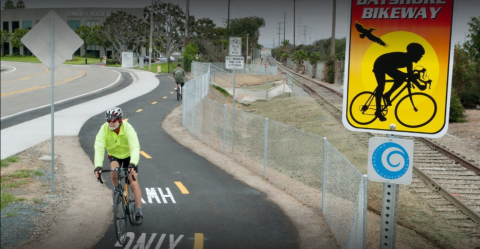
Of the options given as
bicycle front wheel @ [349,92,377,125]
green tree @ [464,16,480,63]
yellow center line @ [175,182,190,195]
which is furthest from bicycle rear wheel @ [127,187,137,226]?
green tree @ [464,16,480,63]

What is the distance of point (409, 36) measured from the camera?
3111mm

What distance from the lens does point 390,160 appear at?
3.51 metres

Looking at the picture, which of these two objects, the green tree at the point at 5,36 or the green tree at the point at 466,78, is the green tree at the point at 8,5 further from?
the green tree at the point at 466,78

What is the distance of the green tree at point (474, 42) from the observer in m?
27.5

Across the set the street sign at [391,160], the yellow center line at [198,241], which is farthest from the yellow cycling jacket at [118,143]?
the street sign at [391,160]

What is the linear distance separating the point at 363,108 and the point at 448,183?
1107 cm

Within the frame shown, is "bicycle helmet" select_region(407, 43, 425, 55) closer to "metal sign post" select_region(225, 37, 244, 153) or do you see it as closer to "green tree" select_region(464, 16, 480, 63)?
"metal sign post" select_region(225, 37, 244, 153)

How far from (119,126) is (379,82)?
4863 mm

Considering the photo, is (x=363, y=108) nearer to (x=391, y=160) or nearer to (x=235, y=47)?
(x=391, y=160)

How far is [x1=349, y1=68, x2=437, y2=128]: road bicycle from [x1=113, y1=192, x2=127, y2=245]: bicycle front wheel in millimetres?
4861

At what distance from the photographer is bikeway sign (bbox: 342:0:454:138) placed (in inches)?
121

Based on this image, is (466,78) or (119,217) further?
(466,78)

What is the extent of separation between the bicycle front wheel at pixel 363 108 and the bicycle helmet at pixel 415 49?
1.27 ft

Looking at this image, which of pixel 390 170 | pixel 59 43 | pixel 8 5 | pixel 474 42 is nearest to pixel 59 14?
pixel 8 5
